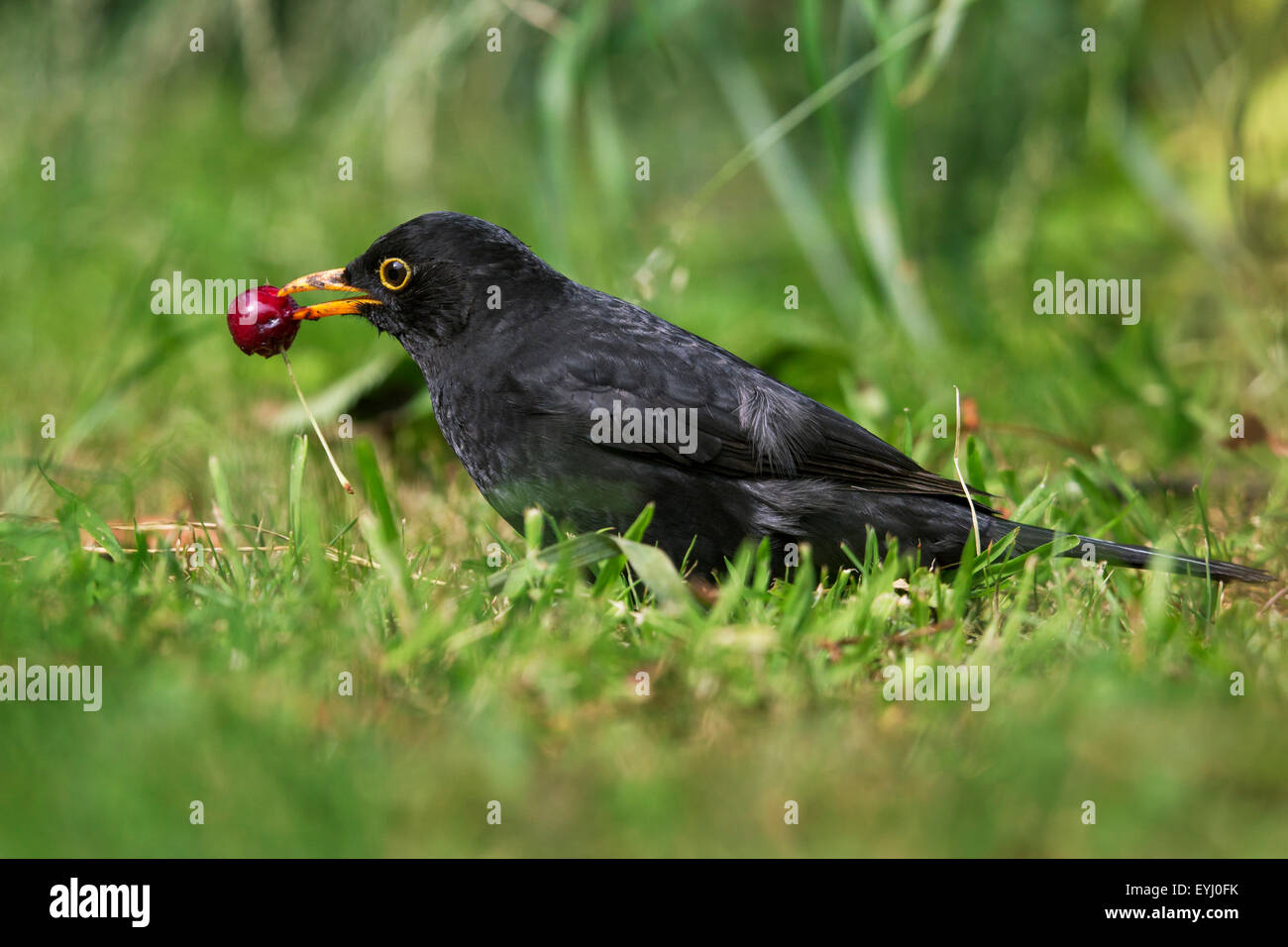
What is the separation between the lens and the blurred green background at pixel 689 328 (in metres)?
2.16

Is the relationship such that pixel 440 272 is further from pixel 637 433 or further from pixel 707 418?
pixel 707 418

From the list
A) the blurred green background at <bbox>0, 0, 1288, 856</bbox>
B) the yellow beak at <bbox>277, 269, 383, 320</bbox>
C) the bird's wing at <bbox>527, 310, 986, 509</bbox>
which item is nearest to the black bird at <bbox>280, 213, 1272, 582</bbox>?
the bird's wing at <bbox>527, 310, 986, 509</bbox>

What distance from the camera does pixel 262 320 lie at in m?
3.61

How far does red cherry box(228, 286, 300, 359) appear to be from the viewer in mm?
3605

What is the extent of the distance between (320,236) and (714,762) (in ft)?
16.4

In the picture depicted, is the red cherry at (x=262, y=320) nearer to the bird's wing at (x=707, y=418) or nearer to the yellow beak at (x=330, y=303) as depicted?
the yellow beak at (x=330, y=303)

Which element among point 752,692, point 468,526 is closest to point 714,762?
point 752,692

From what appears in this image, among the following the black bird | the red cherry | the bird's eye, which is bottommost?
the black bird

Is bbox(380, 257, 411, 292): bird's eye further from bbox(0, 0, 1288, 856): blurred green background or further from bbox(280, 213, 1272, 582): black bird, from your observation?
bbox(0, 0, 1288, 856): blurred green background

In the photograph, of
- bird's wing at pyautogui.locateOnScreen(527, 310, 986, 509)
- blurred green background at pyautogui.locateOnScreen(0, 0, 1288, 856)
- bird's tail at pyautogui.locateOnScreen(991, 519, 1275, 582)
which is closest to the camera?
blurred green background at pyautogui.locateOnScreen(0, 0, 1288, 856)

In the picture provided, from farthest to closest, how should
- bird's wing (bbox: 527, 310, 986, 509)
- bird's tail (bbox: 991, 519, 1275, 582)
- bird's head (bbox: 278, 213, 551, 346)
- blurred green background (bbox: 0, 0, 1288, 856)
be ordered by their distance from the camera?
bird's head (bbox: 278, 213, 551, 346) < bird's wing (bbox: 527, 310, 986, 509) < bird's tail (bbox: 991, 519, 1275, 582) < blurred green background (bbox: 0, 0, 1288, 856)

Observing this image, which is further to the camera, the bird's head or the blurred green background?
the bird's head

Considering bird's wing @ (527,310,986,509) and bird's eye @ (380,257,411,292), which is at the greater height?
bird's eye @ (380,257,411,292)

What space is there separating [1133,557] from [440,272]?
1.93m
